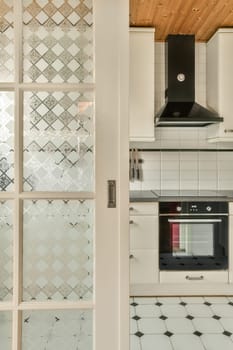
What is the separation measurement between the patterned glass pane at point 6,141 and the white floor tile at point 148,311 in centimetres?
182

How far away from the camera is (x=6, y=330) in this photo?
1.28m

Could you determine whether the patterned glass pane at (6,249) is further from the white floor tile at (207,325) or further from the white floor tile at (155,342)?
the white floor tile at (207,325)

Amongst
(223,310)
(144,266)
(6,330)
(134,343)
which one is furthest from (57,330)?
(223,310)

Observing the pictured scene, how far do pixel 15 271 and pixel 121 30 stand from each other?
102cm

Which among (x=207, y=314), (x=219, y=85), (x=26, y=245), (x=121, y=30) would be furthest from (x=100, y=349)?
(x=219, y=85)

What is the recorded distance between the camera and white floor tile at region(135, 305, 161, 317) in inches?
103

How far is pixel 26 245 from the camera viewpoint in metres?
1.29

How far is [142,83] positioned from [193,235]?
4.98ft

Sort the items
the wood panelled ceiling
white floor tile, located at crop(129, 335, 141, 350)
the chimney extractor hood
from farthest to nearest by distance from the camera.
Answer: the chimney extractor hood < the wood panelled ceiling < white floor tile, located at crop(129, 335, 141, 350)

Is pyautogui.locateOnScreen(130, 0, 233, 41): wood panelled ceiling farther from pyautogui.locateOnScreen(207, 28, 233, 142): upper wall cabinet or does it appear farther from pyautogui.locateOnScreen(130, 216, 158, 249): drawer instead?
pyautogui.locateOnScreen(130, 216, 158, 249): drawer

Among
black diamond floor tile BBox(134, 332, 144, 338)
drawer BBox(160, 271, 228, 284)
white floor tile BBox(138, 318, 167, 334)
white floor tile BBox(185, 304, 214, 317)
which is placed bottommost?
black diamond floor tile BBox(134, 332, 144, 338)

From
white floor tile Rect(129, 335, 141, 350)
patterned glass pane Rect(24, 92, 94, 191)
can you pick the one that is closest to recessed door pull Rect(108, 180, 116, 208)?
patterned glass pane Rect(24, 92, 94, 191)

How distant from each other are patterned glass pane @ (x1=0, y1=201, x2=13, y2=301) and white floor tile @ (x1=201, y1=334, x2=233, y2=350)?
150 centimetres

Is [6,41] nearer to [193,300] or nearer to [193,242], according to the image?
[193,242]
